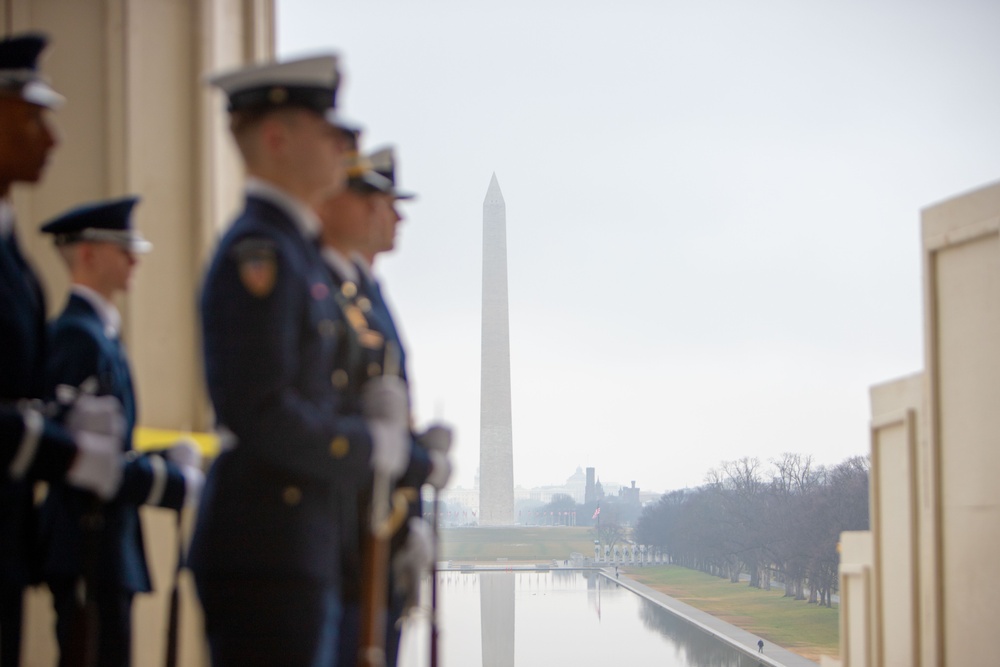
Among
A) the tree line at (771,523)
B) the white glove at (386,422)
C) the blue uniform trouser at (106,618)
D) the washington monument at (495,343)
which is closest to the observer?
the white glove at (386,422)

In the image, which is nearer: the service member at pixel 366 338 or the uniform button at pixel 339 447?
the uniform button at pixel 339 447

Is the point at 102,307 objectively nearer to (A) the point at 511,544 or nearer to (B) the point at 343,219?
(B) the point at 343,219

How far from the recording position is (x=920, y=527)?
5.75 meters

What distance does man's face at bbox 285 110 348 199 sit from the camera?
7.46ft

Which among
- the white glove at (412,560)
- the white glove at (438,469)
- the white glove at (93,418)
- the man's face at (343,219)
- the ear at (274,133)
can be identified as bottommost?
the white glove at (412,560)

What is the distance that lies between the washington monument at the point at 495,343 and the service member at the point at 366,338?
41.7m

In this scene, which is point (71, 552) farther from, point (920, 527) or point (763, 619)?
point (763, 619)

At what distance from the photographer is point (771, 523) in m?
46.4

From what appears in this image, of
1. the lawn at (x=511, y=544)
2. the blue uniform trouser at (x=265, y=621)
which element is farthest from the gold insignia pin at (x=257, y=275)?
the lawn at (x=511, y=544)

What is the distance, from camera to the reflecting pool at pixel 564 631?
93.9 ft

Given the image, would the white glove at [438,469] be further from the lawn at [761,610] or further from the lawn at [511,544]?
the lawn at [511,544]

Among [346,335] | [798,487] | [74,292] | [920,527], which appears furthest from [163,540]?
[798,487]

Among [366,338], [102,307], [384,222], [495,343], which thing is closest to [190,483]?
[102,307]

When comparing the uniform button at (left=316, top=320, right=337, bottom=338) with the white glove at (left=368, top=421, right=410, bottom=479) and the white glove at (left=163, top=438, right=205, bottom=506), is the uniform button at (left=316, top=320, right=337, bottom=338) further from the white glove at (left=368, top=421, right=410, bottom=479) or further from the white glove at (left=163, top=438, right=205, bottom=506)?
the white glove at (left=163, top=438, right=205, bottom=506)
